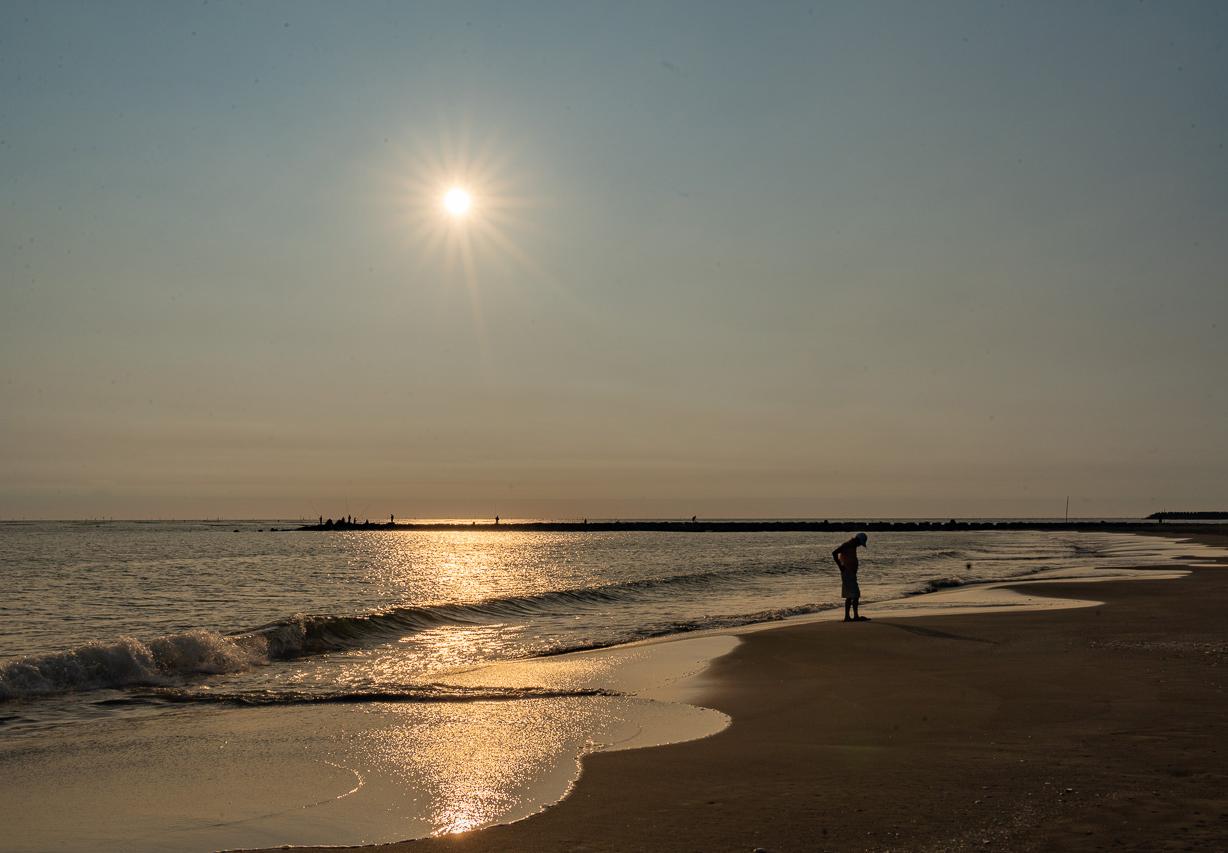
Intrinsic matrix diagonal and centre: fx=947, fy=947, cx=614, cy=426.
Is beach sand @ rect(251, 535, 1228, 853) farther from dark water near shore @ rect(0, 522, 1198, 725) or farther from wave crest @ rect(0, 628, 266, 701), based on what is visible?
wave crest @ rect(0, 628, 266, 701)

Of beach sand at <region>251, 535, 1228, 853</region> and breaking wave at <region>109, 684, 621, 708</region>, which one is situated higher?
beach sand at <region>251, 535, 1228, 853</region>

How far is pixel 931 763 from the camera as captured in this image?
8.57 m

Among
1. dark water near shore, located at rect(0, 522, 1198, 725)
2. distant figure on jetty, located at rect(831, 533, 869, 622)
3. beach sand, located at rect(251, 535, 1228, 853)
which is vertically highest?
distant figure on jetty, located at rect(831, 533, 869, 622)

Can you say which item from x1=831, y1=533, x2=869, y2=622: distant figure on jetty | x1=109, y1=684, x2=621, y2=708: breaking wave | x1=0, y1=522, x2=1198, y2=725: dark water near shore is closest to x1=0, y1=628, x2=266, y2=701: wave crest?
x1=0, y1=522, x2=1198, y2=725: dark water near shore

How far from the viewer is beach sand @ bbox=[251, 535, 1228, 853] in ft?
21.6

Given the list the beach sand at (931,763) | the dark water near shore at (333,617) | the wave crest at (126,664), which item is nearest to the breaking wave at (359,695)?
the dark water near shore at (333,617)

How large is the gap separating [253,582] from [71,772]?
3569 centimetres

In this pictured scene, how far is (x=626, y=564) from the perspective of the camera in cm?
6075

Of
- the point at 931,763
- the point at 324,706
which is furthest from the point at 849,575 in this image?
the point at 931,763

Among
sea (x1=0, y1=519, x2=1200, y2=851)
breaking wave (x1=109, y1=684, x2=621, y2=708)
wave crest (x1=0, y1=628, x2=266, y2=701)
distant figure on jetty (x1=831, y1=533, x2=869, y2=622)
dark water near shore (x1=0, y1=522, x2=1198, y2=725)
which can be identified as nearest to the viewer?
sea (x1=0, y1=519, x2=1200, y2=851)

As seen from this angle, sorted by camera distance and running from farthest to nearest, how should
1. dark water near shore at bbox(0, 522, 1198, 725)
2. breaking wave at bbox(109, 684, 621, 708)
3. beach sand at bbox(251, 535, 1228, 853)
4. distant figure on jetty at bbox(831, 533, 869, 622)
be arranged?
distant figure on jetty at bbox(831, 533, 869, 622) → dark water near shore at bbox(0, 522, 1198, 725) → breaking wave at bbox(109, 684, 621, 708) → beach sand at bbox(251, 535, 1228, 853)

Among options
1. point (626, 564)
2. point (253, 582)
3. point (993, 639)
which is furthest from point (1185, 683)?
point (626, 564)

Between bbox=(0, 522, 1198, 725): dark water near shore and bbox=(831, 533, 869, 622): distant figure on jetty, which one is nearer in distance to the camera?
bbox=(0, 522, 1198, 725): dark water near shore

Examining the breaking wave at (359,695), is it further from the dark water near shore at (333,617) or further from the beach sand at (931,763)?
the beach sand at (931,763)
